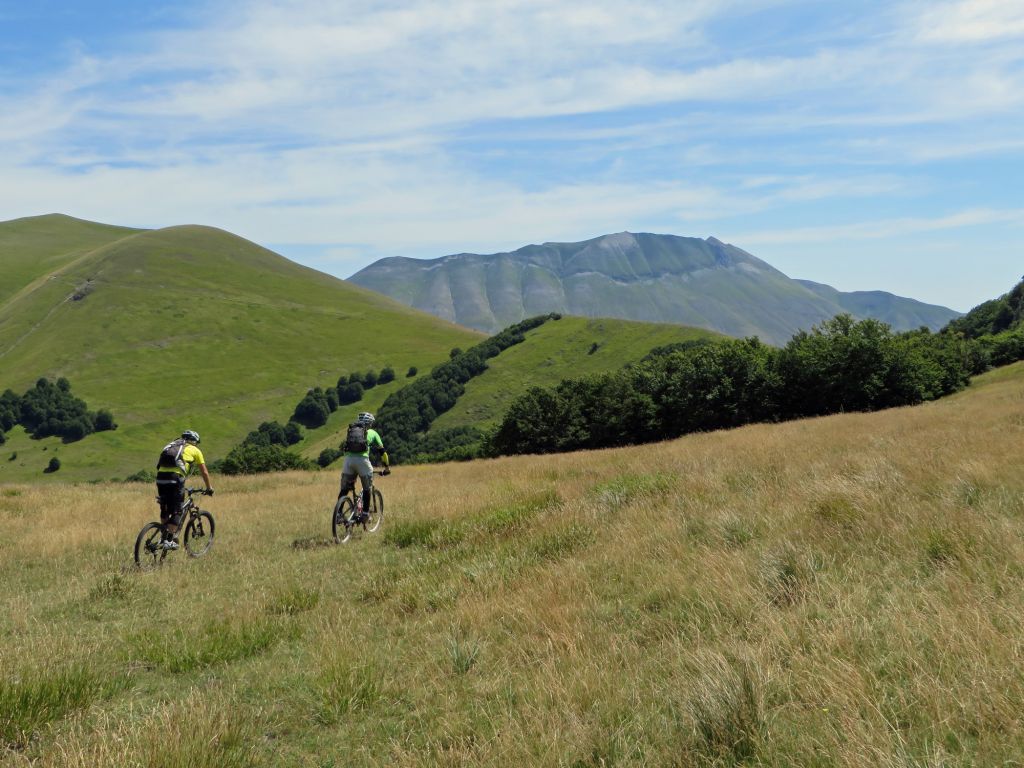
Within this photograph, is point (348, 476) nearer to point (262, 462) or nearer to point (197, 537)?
point (197, 537)

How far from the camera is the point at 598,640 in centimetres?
508

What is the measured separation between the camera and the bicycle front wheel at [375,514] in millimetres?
14591

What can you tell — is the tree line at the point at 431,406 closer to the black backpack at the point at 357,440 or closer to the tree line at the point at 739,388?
the tree line at the point at 739,388

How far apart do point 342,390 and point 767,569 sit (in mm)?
157287

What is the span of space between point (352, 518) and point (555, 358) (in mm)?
145729

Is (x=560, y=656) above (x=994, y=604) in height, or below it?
below

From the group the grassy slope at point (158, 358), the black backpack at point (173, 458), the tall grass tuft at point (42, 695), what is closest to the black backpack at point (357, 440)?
the black backpack at point (173, 458)

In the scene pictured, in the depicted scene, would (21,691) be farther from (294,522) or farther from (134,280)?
(134,280)

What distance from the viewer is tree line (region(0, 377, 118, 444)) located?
127 meters

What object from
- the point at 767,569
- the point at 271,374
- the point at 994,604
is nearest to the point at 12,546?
the point at 767,569

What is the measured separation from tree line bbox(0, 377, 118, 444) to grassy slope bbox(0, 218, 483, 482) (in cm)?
277

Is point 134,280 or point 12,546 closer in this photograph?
point 12,546

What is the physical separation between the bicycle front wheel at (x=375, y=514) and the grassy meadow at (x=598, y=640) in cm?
346

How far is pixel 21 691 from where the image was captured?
4887 millimetres
